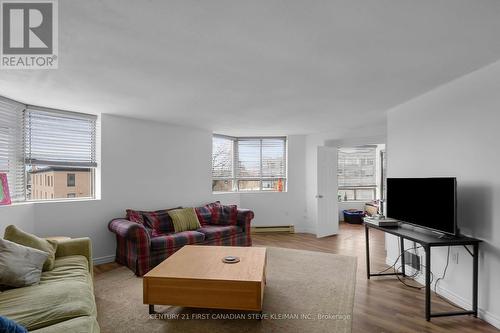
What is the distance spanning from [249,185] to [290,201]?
103cm

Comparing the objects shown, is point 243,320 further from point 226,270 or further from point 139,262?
point 139,262

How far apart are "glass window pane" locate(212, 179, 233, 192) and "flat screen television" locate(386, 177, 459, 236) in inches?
149

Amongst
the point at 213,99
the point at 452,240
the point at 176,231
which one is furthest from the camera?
the point at 176,231

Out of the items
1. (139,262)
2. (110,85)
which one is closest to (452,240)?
(139,262)

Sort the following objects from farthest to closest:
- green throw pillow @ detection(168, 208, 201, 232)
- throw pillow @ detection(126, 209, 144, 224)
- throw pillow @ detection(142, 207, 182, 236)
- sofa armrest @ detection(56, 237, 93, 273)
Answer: green throw pillow @ detection(168, 208, 201, 232), throw pillow @ detection(142, 207, 182, 236), throw pillow @ detection(126, 209, 144, 224), sofa armrest @ detection(56, 237, 93, 273)

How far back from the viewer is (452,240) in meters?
2.65

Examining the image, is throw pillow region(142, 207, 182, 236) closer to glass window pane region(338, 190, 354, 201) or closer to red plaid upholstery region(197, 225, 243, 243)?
red plaid upholstery region(197, 225, 243, 243)

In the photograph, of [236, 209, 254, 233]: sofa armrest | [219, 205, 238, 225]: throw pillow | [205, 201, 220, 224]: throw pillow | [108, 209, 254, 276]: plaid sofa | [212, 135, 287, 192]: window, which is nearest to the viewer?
[108, 209, 254, 276]: plaid sofa

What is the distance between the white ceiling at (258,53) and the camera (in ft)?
5.64

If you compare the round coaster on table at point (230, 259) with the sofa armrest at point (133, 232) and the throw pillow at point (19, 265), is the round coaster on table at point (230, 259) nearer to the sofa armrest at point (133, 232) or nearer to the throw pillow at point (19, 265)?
the sofa armrest at point (133, 232)

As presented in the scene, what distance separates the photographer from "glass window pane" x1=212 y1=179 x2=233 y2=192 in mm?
6488

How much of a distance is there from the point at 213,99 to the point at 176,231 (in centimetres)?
220

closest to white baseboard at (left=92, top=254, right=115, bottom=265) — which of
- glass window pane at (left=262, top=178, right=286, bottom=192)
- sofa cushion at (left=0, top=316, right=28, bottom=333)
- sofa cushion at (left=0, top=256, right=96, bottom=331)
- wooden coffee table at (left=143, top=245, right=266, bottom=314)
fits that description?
sofa cushion at (left=0, top=256, right=96, bottom=331)

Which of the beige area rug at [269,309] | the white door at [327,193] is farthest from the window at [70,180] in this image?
the white door at [327,193]
